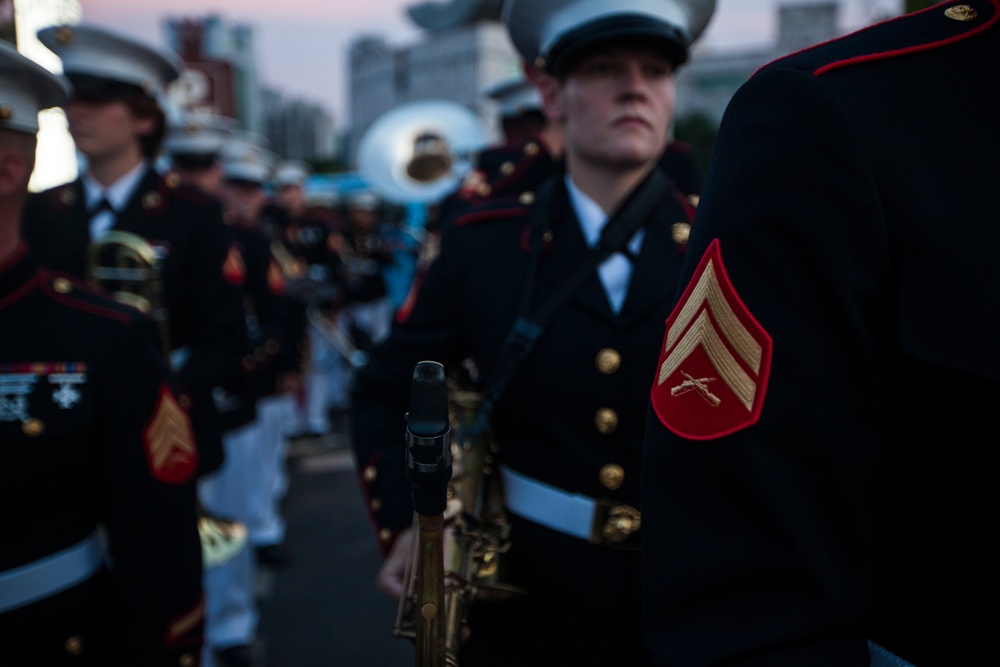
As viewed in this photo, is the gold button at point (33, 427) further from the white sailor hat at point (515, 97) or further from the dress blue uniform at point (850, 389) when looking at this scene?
the white sailor hat at point (515, 97)

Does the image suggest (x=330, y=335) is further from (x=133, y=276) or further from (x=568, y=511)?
(x=568, y=511)

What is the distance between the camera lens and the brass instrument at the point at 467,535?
154 cm

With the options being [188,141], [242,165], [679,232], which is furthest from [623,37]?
[242,165]

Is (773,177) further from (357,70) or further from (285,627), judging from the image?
(357,70)

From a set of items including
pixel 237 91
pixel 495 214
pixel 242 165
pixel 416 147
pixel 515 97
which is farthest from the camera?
pixel 237 91

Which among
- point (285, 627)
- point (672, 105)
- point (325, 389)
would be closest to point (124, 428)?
point (672, 105)

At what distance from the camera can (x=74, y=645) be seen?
187cm

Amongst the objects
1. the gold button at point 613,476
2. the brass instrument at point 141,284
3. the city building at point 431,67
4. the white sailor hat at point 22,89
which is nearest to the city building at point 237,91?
the brass instrument at point 141,284

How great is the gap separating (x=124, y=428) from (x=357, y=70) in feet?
202

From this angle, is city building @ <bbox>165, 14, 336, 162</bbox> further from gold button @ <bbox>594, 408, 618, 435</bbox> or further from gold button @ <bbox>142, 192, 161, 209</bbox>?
gold button @ <bbox>594, 408, 618, 435</bbox>

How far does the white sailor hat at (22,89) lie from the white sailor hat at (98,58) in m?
1.27

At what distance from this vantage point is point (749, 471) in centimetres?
86

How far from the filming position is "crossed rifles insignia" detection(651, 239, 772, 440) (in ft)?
2.89

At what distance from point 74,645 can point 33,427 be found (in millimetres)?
486
